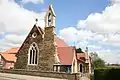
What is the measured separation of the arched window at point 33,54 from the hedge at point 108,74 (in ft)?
55.6

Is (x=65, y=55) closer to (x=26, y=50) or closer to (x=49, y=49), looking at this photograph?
(x=49, y=49)

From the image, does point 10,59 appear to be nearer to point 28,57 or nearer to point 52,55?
point 28,57

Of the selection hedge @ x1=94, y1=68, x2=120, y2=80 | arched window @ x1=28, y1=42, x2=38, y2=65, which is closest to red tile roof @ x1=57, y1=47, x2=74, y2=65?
arched window @ x1=28, y1=42, x2=38, y2=65

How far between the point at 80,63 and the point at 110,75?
2046 centimetres

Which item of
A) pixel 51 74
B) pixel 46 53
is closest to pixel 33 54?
pixel 46 53

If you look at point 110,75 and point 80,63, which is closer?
point 110,75

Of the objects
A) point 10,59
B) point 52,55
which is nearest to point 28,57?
point 52,55

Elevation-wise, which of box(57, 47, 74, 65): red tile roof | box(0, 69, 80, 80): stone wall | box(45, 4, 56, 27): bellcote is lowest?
box(0, 69, 80, 80): stone wall

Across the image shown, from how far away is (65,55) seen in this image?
41.0m

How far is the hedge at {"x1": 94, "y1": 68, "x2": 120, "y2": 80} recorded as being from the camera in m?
24.4

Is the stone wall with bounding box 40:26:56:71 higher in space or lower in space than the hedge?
higher

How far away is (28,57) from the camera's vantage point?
142ft

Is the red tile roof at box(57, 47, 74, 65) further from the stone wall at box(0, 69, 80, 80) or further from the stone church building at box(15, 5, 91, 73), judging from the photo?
the stone wall at box(0, 69, 80, 80)

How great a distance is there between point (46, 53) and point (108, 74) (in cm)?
1738
